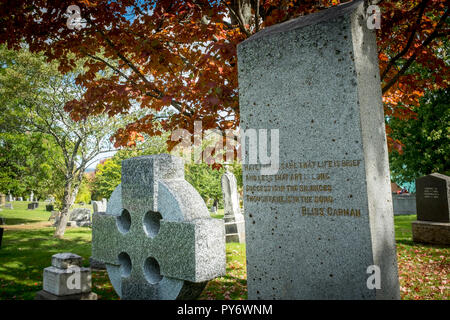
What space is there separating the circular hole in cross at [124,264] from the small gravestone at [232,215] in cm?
771

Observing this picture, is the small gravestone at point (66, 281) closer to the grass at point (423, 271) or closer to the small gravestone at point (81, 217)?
the grass at point (423, 271)

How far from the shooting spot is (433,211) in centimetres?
1009

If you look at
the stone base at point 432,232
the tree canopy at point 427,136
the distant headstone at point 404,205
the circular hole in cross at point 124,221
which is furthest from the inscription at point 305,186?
the distant headstone at point 404,205

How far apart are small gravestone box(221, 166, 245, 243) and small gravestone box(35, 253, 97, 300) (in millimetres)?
7989

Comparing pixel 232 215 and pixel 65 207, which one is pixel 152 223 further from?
pixel 65 207

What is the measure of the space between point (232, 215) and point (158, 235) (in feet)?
29.8

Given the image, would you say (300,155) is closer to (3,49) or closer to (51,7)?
(51,7)

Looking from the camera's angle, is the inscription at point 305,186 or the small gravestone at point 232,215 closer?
the inscription at point 305,186

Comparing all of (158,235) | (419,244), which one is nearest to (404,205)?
(419,244)

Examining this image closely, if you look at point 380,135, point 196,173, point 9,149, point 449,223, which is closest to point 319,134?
point 380,135

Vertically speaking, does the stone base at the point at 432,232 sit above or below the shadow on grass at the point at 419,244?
above

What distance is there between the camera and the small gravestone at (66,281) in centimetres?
416

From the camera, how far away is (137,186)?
14.2ft

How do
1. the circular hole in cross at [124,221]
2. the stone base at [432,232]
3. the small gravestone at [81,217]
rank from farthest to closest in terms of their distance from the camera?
the small gravestone at [81,217]
the stone base at [432,232]
the circular hole in cross at [124,221]
